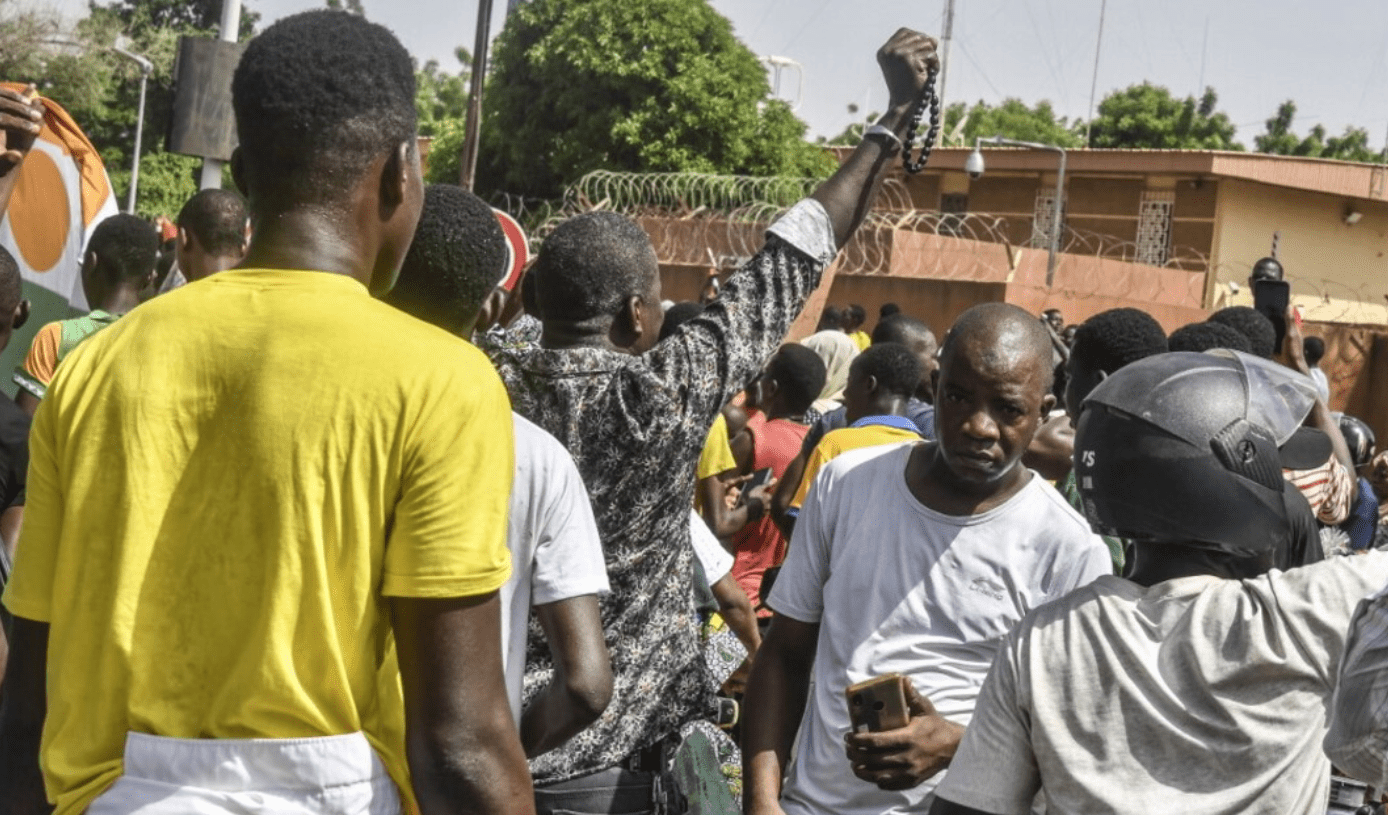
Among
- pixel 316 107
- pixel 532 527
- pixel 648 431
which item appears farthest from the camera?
pixel 648 431

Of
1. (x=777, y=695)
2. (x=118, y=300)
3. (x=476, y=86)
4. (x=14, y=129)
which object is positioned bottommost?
(x=777, y=695)

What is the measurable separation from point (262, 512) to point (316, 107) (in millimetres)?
513

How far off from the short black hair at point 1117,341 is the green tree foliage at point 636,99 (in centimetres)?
2726

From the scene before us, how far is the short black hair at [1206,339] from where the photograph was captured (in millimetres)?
5016

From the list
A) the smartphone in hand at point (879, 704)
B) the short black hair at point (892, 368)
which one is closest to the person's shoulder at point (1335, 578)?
the smartphone in hand at point (879, 704)

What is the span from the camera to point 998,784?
250cm

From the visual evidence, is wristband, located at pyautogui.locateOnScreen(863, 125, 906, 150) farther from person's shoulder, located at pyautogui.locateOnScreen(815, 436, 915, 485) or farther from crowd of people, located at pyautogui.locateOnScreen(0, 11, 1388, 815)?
person's shoulder, located at pyautogui.locateOnScreen(815, 436, 915, 485)

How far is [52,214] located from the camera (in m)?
5.95

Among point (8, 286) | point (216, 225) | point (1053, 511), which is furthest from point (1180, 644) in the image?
point (216, 225)

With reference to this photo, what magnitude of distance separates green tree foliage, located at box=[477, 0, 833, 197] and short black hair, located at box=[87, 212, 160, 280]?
26.4m

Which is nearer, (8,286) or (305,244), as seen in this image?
(305,244)

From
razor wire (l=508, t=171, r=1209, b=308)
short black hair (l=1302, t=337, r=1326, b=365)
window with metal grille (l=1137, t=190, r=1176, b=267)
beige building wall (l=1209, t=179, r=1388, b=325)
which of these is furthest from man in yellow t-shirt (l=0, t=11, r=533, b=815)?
window with metal grille (l=1137, t=190, r=1176, b=267)

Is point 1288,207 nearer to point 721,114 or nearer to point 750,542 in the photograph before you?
point 721,114

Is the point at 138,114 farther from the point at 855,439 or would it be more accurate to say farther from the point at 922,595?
the point at 922,595
